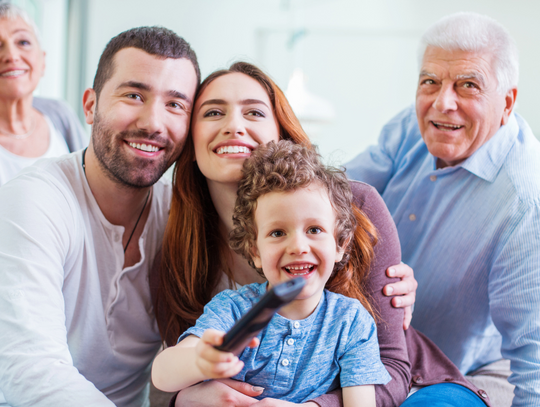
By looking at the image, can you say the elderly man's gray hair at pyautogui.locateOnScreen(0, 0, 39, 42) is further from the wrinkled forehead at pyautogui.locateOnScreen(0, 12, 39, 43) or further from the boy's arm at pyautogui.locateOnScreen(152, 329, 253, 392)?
the boy's arm at pyautogui.locateOnScreen(152, 329, 253, 392)

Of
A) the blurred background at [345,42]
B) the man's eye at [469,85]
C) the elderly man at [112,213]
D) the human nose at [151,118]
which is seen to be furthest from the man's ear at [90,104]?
the blurred background at [345,42]

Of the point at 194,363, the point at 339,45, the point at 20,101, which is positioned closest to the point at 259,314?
the point at 194,363

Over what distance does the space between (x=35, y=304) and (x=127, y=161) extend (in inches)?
20.3

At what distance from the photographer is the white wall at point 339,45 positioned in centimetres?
516

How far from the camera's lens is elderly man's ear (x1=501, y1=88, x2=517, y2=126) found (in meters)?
1.82

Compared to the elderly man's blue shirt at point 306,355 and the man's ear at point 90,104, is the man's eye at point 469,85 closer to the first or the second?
the elderly man's blue shirt at point 306,355

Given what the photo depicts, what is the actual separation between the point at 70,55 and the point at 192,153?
3030 millimetres

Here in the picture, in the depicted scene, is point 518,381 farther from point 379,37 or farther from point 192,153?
point 379,37

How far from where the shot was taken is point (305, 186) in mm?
1164

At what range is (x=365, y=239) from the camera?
4.49 feet

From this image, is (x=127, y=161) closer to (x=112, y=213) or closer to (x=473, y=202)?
(x=112, y=213)

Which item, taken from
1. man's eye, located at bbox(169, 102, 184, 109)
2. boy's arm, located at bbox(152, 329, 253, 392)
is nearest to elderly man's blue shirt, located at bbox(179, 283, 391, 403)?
boy's arm, located at bbox(152, 329, 253, 392)

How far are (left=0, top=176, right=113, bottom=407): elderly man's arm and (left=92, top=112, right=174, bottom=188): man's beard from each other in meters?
0.21

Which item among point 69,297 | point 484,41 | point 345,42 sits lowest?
point 69,297
